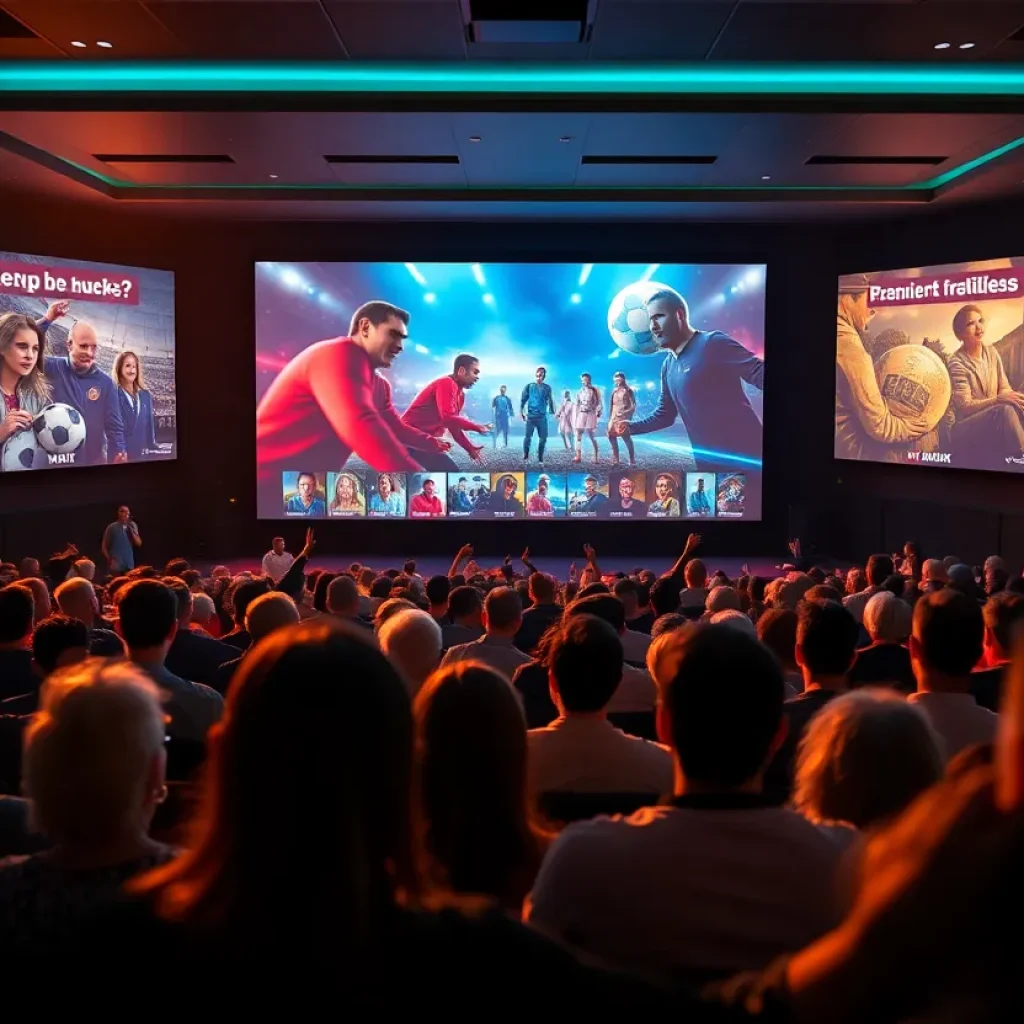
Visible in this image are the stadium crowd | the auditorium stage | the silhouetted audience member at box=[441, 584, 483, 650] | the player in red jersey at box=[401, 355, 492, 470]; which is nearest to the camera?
the stadium crowd

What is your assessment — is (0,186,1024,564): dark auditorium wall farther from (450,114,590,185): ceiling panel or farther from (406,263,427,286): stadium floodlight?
(450,114,590,185): ceiling panel

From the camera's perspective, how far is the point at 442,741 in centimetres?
163

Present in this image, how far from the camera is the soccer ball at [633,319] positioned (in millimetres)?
12539

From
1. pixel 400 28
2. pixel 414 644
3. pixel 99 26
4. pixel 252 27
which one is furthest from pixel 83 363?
pixel 414 644

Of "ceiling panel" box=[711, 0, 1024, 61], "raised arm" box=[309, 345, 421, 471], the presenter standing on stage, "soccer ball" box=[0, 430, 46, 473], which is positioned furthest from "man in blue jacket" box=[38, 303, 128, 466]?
"ceiling panel" box=[711, 0, 1024, 61]

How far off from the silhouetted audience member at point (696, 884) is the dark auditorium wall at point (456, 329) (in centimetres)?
1153

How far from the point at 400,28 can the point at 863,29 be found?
10.0ft

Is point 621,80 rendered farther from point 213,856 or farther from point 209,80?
point 213,856

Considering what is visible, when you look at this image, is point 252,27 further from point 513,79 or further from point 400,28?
point 513,79

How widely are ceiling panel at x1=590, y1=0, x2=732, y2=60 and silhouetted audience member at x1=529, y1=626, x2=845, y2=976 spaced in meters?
5.91

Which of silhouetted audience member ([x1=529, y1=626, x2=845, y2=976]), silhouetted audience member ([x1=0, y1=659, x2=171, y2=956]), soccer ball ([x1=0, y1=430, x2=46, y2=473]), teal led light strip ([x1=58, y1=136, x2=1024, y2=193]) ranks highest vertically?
teal led light strip ([x1=58, y1=136, x2=1024, y2=193])

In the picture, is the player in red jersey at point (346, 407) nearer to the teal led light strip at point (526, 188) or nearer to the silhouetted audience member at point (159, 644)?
the teal led light strip at point (526, 188)

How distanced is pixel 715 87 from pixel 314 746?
797 centimetres

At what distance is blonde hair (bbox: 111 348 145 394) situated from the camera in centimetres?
1155
